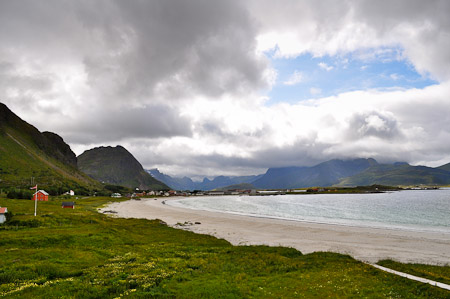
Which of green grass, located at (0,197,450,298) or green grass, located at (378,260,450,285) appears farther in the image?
green grass, located at (378,260,450,285)

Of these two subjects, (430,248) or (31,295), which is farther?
(430,248)

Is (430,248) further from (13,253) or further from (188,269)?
(13,253)

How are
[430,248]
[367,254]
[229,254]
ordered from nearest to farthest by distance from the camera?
[229,254], [367,254], [430,248]

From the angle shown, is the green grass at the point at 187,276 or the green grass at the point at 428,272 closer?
the green grass at the point at 187,276

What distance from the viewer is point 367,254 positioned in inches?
1762

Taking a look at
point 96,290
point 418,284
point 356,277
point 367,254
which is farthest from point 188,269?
point 367,254

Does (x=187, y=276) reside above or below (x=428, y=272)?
above

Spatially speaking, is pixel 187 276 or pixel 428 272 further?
pixel 428 272

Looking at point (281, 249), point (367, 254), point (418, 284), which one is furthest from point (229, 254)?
point (367, 254)

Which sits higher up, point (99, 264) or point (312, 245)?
point (99, 264)

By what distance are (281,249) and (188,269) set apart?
19211mm

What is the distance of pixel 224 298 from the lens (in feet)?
63.3

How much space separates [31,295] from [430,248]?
206 feet

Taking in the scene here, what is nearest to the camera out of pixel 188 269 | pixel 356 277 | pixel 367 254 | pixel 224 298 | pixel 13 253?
pixel 224 298
